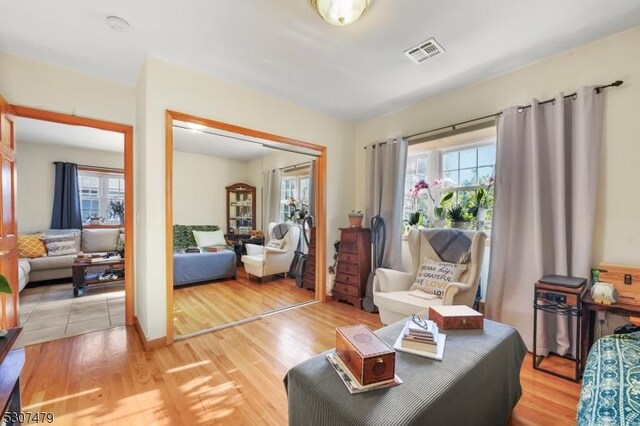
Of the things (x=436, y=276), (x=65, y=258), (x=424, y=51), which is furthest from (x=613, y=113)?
(x=65, y=258)

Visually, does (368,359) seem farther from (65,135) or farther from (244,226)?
(65,135)

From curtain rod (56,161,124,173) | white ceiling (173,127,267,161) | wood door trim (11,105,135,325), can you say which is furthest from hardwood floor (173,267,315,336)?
curtain rod (56,161,124,173)

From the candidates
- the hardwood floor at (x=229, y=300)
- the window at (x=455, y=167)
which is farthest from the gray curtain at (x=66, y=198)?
the window at (x=455, y=167)

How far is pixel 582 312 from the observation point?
1819 millimetres

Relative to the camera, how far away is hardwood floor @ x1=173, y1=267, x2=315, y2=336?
9.41 ft

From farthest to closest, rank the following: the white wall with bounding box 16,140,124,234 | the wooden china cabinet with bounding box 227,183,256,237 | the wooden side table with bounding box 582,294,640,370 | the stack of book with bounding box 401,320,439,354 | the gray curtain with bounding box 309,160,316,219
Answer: the white wall with bounding box 16,140,124,234
the wooden china cabinet with bounding box 227,183,256,237
the gray curtain with bounding box 309,160,316,219
the wooden side table with bounding box 582,294,640,370
the stack of book with bounding box 401,320,439,354

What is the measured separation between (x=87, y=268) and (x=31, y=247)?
1.21 m

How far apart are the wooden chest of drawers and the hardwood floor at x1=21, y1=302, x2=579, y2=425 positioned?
816 mm

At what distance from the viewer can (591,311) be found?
6.13 feet

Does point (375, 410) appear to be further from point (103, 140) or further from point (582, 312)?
point (103, 140)

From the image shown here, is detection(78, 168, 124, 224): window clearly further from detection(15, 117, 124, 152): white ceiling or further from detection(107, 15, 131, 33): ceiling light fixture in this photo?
detection(107, 15, 131, 33): ceiling light fixture

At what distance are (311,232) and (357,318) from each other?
50.5 inches

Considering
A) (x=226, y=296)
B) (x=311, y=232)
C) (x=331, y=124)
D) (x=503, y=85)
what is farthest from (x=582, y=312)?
(x=226, y=296)

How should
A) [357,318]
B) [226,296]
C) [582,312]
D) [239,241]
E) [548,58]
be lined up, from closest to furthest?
[582,312], [548,58], [357,318], [226,296], [239,241]
